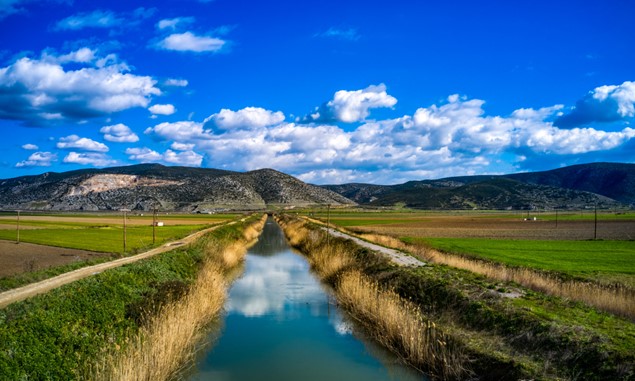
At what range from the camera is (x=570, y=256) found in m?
32.5

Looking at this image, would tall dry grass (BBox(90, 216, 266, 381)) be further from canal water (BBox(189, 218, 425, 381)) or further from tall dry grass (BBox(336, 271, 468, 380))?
tall dry grass (BBox(336, 271, 468, 380))

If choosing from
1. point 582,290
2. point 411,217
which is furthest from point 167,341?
point 411,217

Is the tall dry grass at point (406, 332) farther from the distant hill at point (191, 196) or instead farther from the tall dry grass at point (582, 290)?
the distant hill at point (191, 196)

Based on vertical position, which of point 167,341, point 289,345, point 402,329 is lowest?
point 289,345

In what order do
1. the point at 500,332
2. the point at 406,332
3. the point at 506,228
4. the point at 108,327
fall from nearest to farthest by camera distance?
the point at 108,327
the point at 500,332
the point at 406,332
the point at 506,228

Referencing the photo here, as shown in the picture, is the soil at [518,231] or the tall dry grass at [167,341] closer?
the tall dry grass at [167,341]

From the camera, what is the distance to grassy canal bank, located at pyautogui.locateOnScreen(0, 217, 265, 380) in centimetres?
862

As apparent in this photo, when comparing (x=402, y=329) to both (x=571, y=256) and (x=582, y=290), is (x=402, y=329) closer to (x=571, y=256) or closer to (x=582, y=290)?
(x=582, y=290)

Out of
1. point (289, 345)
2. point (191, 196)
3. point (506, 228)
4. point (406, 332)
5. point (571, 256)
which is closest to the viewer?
point (406, 332)

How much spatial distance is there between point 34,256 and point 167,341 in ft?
84.1

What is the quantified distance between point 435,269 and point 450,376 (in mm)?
9502

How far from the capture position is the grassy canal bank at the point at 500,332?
938cm

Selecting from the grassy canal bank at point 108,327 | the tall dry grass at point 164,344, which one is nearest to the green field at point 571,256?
the tall dry grass at point 164,344

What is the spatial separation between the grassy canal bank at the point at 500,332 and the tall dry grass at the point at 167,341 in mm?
5743
